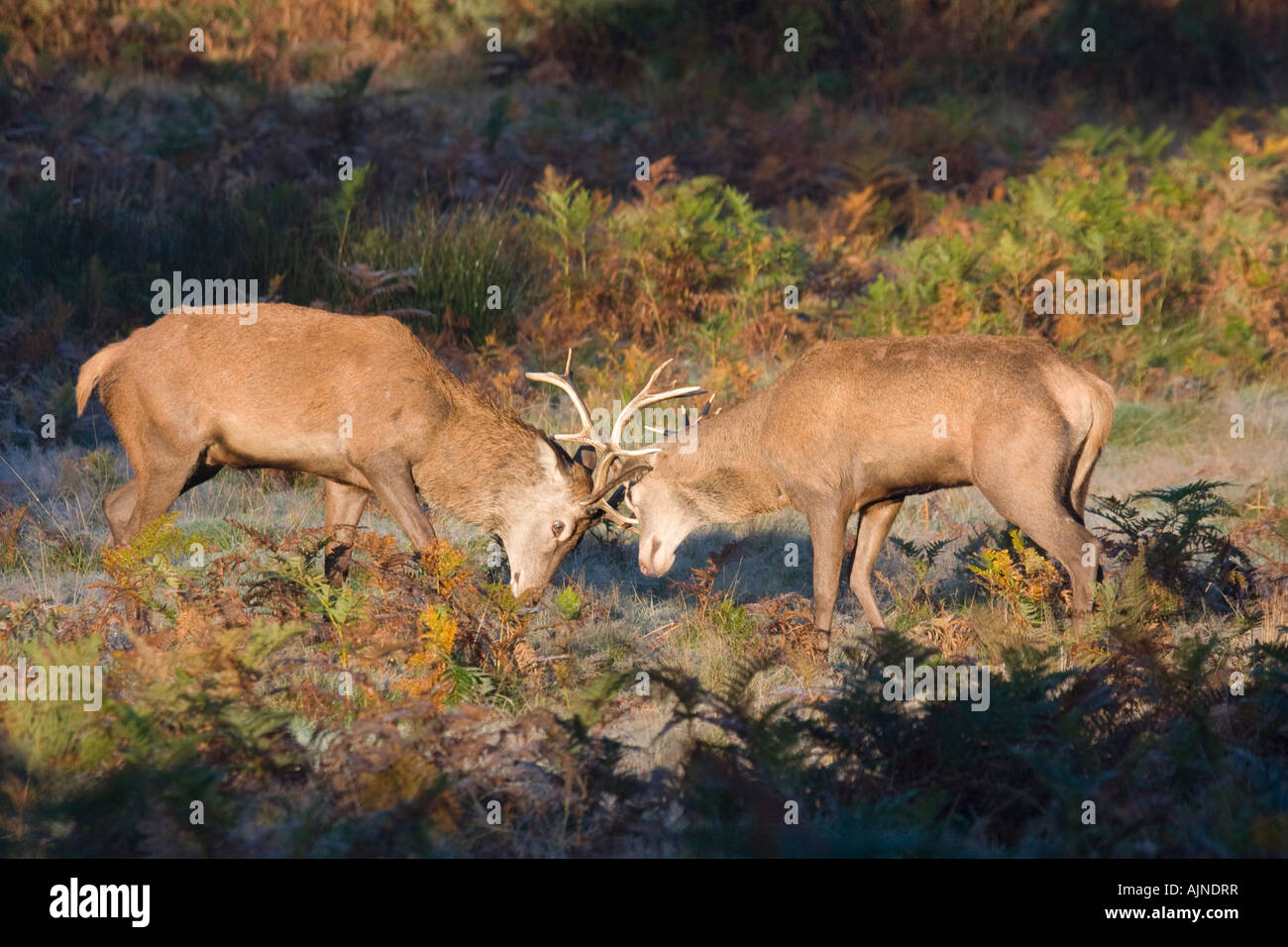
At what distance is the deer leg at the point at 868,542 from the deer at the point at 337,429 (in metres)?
1.47

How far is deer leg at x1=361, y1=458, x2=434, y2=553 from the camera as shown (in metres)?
8.11

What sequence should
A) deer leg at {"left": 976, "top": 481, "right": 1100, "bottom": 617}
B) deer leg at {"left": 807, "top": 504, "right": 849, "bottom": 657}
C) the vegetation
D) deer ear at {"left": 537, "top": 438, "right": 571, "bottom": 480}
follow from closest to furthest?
the vegetation
deer leg at {"left": 976, "top": 481, "right": 1100, "bottom": 617}
deer leg at {"left": 807, "top": 504, "right": 849, "bottom": 657}
deer ear at {"left": 537, "top": 438, "right": 571, "bottom": 480}

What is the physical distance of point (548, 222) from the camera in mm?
13859

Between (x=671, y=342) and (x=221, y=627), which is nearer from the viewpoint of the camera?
(x=221, y=627)

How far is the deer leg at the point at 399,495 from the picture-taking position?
8.11 m

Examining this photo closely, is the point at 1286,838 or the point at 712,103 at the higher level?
the point at 712,103

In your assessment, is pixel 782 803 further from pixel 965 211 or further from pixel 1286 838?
pixel 965 211

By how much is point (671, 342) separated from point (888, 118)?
7.22 metres

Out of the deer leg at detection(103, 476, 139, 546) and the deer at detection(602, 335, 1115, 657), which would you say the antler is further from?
the deer leg at detection(103, 476, 139, 546)

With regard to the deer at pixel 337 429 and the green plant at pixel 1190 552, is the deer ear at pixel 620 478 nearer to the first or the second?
the deer at pixel 337 429

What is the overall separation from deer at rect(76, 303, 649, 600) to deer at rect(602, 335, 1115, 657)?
2.04 ft

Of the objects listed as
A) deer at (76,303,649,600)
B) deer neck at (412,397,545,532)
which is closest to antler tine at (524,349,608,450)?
deer at (76,303,649,600)

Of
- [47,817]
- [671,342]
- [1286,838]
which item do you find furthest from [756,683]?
[671,342]

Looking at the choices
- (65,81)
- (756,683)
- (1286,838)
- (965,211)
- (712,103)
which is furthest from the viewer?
(712,103)
